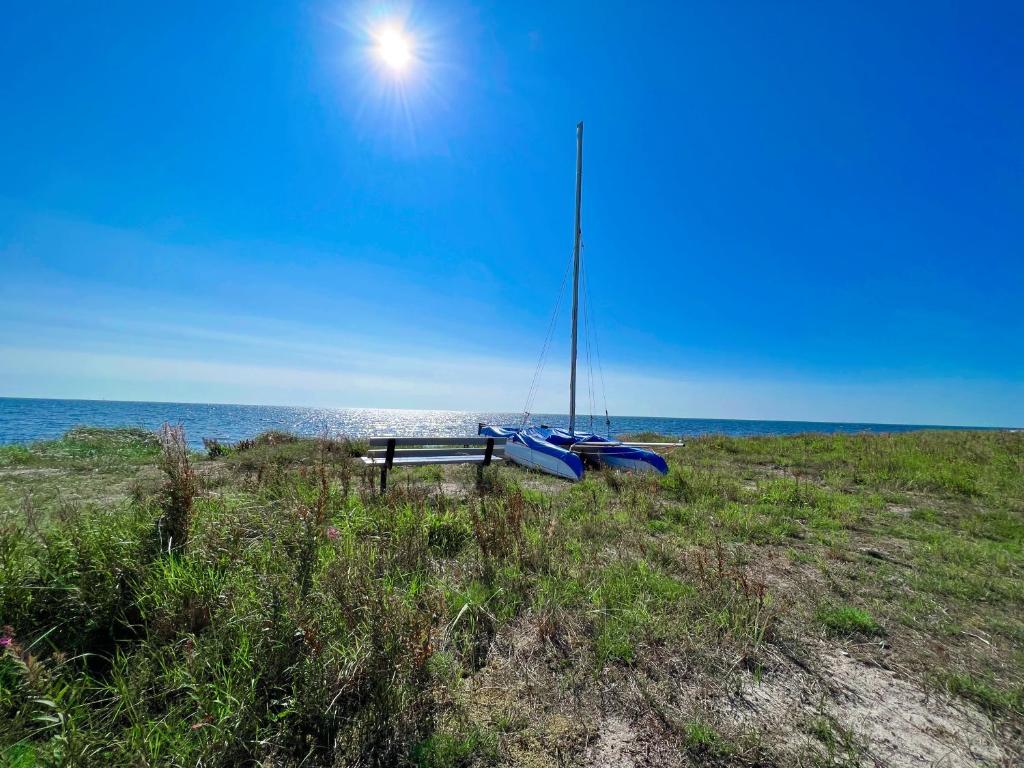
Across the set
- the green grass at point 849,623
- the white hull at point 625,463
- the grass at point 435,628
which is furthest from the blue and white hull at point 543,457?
the green grass at point 849,623

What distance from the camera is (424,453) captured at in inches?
295

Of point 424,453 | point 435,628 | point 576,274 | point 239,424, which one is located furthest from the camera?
point 239,424

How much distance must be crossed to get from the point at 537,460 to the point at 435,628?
294 inches

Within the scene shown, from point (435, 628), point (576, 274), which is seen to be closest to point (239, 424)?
point (576, 274)

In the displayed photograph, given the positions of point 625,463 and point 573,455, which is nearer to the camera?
point 573,455

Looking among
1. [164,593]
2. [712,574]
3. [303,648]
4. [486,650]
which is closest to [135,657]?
[164,593]

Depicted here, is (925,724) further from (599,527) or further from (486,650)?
(599,527)

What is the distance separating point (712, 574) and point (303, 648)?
3422 mm

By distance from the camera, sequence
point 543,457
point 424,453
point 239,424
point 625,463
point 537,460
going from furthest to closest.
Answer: point 239,424
point 537,460
point 543,457
point 625,463
point 424,453

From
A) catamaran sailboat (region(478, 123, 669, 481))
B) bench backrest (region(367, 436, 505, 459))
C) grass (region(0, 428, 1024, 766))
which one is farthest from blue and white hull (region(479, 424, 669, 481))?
grass (region(0, 428, 1024, 766))

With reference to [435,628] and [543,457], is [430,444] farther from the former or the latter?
[435,628]

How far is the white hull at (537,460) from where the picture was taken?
9.12 metres

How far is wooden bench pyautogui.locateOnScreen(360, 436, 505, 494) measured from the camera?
6479mm

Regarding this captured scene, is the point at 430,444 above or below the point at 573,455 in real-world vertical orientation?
above
